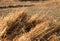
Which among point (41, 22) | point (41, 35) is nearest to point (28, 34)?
point (41, 35)

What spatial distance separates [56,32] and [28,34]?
0.89 m

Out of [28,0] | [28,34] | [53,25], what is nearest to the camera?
[28,34]

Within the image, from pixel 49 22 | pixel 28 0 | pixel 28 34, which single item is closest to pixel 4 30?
pixel 28 34

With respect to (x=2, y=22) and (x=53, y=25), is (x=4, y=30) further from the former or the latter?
(x=53, y=25)

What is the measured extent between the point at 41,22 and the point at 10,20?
0.86 m

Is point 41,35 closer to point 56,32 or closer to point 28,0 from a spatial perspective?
point 56,32

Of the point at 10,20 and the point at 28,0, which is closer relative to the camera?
the point at 10,20

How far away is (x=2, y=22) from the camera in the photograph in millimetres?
8328

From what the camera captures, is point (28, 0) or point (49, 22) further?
point (28, 0)

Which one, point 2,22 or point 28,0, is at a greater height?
point 2,22

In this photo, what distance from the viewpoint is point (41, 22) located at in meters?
8.41

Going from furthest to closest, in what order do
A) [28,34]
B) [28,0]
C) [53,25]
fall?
[28,0] < [53,25] < [28,34]

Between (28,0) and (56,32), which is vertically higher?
(56,32)

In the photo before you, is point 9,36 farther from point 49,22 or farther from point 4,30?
point 49,22
